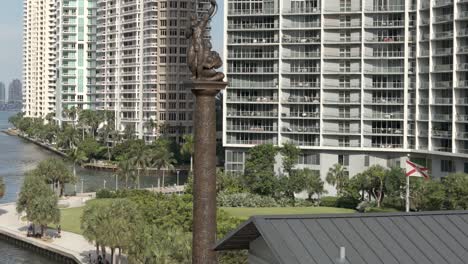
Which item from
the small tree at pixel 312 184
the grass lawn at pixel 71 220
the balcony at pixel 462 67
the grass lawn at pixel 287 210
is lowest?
the grass lawn at pixel 71 220

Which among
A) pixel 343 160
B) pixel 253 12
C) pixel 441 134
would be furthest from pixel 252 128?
pixel 441 134

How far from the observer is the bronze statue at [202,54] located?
101 feet

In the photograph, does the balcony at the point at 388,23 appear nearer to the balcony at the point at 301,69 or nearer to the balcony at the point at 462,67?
the balcony at the point at 301,69

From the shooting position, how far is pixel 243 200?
111m

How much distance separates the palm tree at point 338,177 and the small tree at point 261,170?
8624 mm

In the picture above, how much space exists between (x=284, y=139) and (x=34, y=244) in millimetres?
58809

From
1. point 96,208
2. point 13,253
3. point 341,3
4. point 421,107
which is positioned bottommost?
point 13,253

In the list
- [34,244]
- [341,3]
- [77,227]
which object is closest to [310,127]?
[341,3]

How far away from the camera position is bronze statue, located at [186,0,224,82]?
30.7 m

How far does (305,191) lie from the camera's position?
407 ft

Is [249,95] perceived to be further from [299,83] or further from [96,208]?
[96,208]

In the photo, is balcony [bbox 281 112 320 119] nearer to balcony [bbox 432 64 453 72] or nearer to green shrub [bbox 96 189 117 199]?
balcony [bbox 432 64 453 72]

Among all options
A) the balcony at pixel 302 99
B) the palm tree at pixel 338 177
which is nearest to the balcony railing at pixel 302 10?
the balcony at pixel 302 99

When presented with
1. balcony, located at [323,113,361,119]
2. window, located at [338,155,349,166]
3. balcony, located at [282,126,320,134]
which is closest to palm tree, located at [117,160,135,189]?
balcony, located at [282,126,320,134]
